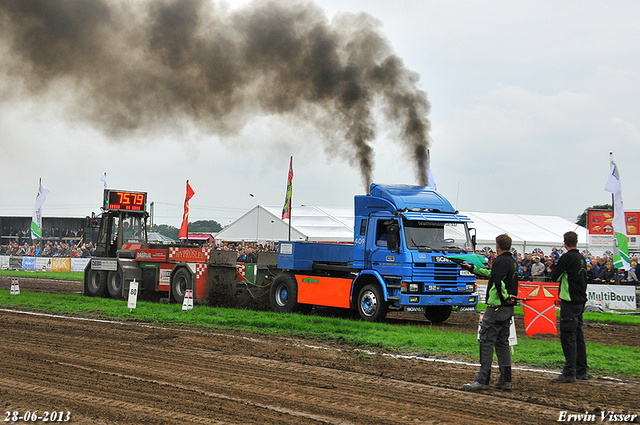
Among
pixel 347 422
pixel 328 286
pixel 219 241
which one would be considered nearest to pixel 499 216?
pixel 219 241

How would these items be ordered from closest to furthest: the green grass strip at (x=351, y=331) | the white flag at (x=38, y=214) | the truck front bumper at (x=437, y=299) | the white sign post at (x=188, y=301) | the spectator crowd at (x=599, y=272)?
the green grass strip at (x=351, y=331), the truck front bumper at (x=437, y=299), the white sign post at (x=188, y=301), the spectator crowd at (x=599, y=272), the white flag at (x=38, y=214)

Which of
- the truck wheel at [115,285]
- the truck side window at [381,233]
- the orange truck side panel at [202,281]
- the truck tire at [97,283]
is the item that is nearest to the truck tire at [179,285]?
the orange truck side panel at [202,281]

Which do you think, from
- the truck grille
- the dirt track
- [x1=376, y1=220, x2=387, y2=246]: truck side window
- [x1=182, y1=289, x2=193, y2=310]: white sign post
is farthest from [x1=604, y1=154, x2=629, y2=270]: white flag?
[x1=182, y1=289, x2=193, y2=310]: white sign post

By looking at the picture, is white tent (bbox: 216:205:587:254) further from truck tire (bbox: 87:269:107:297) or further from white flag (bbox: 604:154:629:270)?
white flag (bbox: 604:154:629:270)

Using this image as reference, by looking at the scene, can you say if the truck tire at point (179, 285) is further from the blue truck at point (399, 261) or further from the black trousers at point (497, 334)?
the black trousers at point (497, 334)

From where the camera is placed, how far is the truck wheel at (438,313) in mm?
15602

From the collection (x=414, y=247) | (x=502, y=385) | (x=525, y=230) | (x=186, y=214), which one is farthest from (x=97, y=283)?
(x=525, y=230)

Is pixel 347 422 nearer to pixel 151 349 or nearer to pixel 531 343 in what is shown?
pixel 151 349

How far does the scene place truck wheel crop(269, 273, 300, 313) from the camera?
16703 mm

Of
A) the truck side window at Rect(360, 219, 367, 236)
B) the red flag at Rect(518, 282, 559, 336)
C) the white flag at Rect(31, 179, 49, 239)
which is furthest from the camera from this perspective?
the white flag at Rect(31, 179, 49, 239)

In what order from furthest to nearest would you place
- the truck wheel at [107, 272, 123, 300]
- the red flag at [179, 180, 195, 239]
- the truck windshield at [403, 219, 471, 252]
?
the red flag at [179, 180, 195, 239]
the truck wheel at [107, 272, 123, 300]
the truck windshield at [403, 219, 471, 252]

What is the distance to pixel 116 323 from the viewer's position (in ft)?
47.1

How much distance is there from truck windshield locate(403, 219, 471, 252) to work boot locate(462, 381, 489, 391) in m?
6.69

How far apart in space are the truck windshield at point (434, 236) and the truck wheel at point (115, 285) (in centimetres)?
1144
